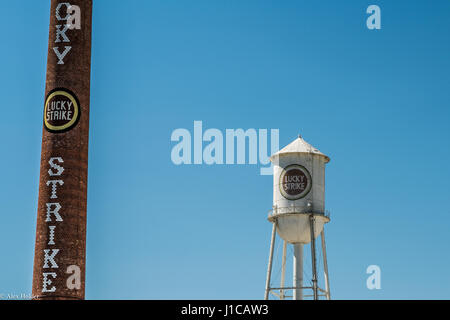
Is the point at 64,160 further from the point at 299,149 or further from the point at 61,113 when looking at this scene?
the point at 299,149

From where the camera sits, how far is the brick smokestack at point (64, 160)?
4597 centimetres

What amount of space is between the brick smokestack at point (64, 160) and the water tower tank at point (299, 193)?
15142 mm

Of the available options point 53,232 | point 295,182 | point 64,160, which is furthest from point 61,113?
point 295,182

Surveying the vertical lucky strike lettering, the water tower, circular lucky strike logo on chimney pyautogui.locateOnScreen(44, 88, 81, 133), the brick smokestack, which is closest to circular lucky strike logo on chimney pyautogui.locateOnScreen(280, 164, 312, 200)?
the water tower

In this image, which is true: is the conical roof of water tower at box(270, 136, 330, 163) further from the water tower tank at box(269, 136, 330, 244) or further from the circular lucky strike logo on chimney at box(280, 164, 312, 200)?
the circular lucky strike logo on chimney at box(280, 164, 312, 200)

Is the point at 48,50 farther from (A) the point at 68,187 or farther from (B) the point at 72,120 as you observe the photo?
(A) the point at 68,187

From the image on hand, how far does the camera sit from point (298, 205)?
183 ft

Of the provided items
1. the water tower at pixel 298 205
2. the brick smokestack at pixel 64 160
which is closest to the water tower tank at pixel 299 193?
the water tower at pixel 298 205

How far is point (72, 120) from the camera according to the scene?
47750mm

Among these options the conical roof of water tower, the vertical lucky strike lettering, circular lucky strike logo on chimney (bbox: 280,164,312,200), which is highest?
the conical roof of water tower

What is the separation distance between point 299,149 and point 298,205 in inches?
165

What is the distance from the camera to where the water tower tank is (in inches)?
2192
